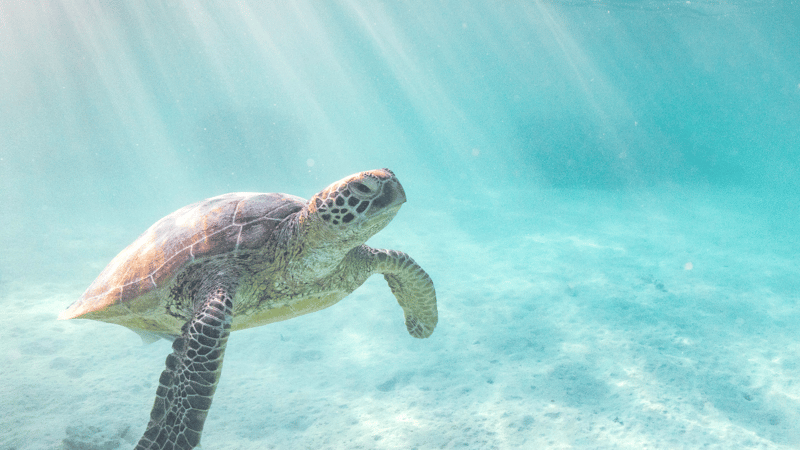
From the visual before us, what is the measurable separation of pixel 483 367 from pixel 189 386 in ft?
13.8

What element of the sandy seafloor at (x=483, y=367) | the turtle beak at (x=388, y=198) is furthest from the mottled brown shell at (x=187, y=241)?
the sandy seafloor at (x=483, y=367)

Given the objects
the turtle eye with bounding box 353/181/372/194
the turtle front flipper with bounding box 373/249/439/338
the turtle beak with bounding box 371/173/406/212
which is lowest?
the turtle front flipper with bounding box 373/249/439/338

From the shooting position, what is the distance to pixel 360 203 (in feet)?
6.40

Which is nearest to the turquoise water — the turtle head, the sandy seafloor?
the sandy seafloor

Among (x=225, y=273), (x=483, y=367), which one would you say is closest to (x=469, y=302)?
(x=483, y=367)

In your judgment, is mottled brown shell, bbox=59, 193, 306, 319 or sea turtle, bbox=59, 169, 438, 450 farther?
mottled brown shell, bbox=59, 193, 306, 319

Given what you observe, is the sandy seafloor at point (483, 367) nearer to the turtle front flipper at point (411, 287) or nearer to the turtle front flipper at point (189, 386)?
the turtle front flipper at point (411, 287)

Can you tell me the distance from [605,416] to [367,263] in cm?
336

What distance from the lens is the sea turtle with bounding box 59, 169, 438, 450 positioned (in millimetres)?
1904

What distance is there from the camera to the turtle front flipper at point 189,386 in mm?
1859

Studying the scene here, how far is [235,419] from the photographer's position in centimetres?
426

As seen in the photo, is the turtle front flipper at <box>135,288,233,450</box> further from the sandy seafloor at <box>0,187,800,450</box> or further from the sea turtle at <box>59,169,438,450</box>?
the sandy seafloor at <box>0,187,800,450</box>

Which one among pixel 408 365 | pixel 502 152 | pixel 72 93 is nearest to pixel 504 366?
pixel 408 365

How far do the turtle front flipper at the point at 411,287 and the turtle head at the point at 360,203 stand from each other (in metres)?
0.73
